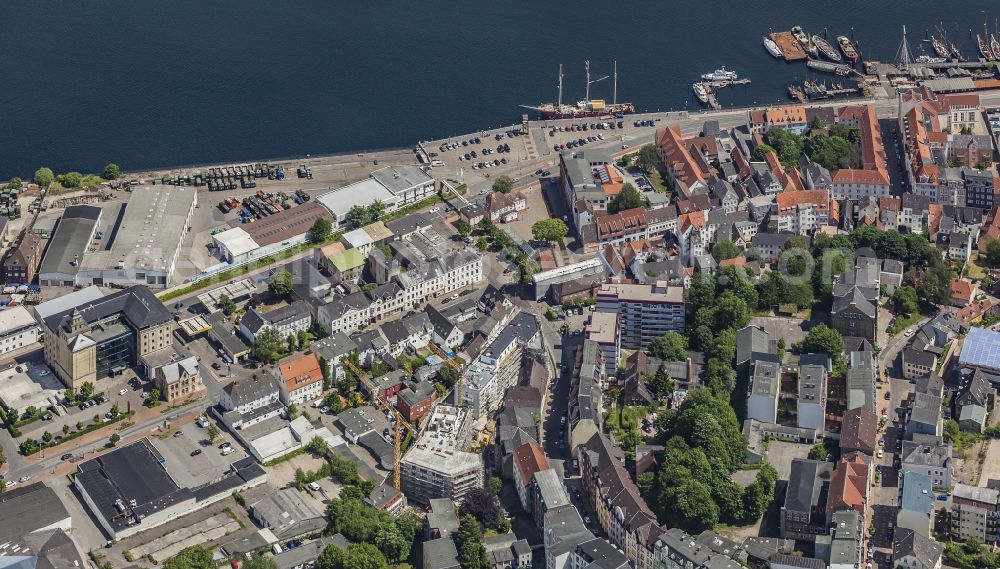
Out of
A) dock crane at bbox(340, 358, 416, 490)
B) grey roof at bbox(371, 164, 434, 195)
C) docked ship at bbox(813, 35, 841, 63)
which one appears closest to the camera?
dock crane at bbox(340, 358, 416, 490)

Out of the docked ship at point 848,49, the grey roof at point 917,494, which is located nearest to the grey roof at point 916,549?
the grey roof at point 917,494

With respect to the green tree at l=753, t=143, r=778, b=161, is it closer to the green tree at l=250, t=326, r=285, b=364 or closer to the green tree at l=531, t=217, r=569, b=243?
the green tree at l=531, t=217, r=569, b=243

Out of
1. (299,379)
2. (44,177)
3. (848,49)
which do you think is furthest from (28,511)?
(848,49)

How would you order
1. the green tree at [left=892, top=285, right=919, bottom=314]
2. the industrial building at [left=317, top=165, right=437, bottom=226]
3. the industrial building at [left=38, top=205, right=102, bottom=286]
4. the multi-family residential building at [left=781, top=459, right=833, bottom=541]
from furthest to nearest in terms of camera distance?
the industrial building at [left=317, top=165, right=437, bottom=226]
the industrial building at [left=38, top=205, right=102, bottom=286]
the green tree at [left=892, top=285, right=919, bottom=314]
the multi-family residential building at [left=781, top=459, right=833, bottom=541]

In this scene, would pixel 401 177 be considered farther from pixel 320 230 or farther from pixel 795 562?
pixel 795 562

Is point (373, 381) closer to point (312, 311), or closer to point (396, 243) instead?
point (312, 311)

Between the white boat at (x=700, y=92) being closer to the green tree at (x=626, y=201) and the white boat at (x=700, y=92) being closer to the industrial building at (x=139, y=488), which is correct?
the green tree at (x=626, y=201)

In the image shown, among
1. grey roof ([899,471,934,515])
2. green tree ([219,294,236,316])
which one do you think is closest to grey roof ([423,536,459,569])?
grey roof ([899,471,934,515])
